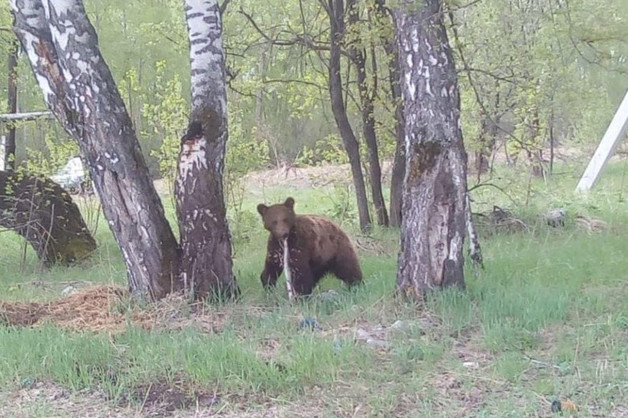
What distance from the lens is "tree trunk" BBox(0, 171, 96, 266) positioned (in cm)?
1074

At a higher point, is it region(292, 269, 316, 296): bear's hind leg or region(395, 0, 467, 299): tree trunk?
region(395, 0, 467, 299): tree trunk

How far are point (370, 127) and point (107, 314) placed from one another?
6.54m

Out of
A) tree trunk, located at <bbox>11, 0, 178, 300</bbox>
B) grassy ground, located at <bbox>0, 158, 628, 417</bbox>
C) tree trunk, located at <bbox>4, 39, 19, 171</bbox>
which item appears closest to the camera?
grassy ground, located at <bbox>0, 158, 628, 417</bbox>

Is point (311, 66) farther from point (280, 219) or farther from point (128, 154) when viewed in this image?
point (128, 154)

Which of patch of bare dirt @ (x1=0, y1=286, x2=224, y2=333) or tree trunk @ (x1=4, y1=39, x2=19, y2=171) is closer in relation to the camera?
patch of bare dirt @ (x1=0, y1=286, x2=224, y2=333)

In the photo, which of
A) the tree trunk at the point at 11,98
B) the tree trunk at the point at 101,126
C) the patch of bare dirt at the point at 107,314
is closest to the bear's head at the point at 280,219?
the tree trunk at the point at 101,126

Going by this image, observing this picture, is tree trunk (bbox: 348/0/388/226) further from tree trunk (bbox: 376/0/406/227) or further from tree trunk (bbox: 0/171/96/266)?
tree trunk (bbox: 0/171/96/266)

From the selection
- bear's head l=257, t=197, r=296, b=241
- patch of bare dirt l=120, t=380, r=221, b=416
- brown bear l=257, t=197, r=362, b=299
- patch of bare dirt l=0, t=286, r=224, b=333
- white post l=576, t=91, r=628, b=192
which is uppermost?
white post l=576, t=91, r=628, b=192

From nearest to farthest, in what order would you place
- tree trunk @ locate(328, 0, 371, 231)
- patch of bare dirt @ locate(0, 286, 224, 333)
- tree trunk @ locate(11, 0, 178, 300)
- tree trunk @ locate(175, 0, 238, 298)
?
1. patch of bare dirt @ locate(0, 286, 224, 333)
2. tree trunk @ locate(11, 0, 178, 300)
3. tree trunk @ locate(175, 0, 238, 298)
4. tree trunk @ locate(328, 0, 371, 231)

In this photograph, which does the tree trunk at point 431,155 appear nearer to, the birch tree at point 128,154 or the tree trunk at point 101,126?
the birch tree at point 128,154

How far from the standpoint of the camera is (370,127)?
1248 cm

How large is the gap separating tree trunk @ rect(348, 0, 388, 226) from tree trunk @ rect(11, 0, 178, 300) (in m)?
5.08

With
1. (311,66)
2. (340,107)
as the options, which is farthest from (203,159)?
(311,66)

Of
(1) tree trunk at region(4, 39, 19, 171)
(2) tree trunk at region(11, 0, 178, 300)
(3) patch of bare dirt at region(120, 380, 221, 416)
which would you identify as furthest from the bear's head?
(1) tree trunk at region(4, 39, 19, 171)
